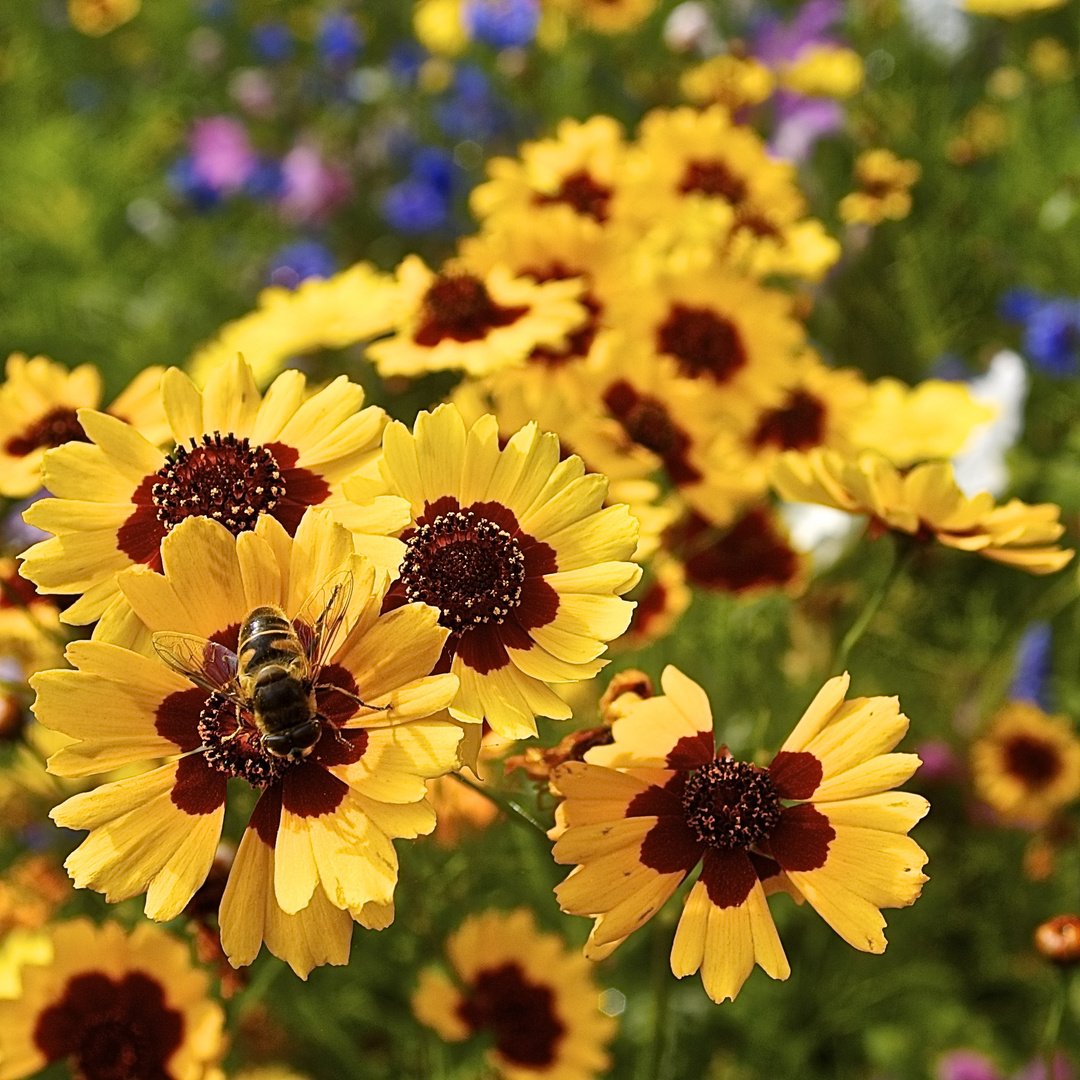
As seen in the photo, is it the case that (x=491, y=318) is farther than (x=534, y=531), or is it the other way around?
(x=491, y=318)

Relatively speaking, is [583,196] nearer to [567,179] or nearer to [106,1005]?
[567,179]

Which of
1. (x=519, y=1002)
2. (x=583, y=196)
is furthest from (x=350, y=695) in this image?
(x=583, y=196)

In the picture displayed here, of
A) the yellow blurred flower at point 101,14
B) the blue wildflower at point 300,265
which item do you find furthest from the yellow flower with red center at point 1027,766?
the yellow blurred flower at point 101,14

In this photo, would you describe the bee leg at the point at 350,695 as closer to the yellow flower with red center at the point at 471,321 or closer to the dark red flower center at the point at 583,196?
the yellow flower with red center at the point at 471,321

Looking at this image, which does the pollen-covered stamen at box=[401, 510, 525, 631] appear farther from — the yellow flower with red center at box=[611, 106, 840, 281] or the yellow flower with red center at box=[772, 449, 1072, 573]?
the yellow flower with red center at box=[611, 106, 840, 281]

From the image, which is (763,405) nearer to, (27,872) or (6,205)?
(27,872)

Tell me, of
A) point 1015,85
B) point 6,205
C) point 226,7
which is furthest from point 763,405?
point 226,7
